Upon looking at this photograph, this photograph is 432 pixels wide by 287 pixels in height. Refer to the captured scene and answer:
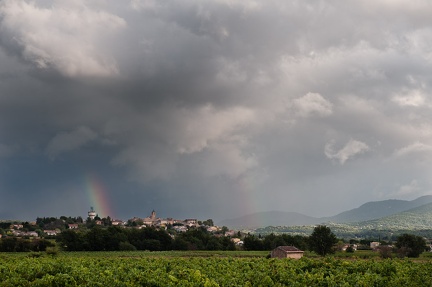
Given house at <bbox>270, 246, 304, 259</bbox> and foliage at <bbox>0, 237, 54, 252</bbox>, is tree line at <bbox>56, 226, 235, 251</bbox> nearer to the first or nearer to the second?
foliage at <bbox>0, 237, 54, 252</bbox>

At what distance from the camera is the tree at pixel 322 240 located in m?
94.2

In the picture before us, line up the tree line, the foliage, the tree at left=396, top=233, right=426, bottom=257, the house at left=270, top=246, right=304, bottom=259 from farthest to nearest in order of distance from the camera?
the tree line < the foliage < the tree at left=396, top=233, right=426, bottom=257 < the house at left=270, top=246, right=304, bottom=259

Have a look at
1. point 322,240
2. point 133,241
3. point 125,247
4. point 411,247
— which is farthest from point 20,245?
point 411,247

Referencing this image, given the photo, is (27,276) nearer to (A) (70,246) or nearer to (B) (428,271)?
(B) (428,271)

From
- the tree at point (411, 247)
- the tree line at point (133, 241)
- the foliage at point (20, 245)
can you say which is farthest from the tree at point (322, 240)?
the foliage at point (20, 245)

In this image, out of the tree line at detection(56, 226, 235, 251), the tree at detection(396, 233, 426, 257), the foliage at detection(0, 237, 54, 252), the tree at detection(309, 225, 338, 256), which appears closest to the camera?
the tree at detection(396, 233, 426, 257)

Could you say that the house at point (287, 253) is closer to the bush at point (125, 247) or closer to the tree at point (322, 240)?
the tree at point (322, 240)

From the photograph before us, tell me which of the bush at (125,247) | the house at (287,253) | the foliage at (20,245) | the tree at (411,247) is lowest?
the tree at (411,247)

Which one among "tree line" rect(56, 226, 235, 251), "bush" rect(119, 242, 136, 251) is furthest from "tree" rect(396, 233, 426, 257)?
"bush" rect(119, 242, 136, 251)

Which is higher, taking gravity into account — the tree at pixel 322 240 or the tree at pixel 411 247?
the tree at pixel 322 240

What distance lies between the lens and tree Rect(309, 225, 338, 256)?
94.2m

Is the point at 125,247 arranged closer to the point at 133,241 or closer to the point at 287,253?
the point at 133,241

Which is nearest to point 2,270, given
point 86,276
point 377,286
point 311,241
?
point 86,276

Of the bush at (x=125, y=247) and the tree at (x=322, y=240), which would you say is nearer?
the tree at (x=322, y=240)
